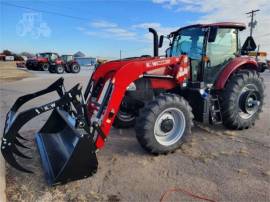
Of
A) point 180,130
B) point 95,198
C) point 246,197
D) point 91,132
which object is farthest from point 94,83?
point 246,197

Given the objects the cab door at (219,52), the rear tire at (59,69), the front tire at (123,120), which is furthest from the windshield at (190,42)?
the rear tire at (59,69)

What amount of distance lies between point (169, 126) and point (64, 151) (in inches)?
62.6

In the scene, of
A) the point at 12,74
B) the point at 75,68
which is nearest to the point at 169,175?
the point at 12,74

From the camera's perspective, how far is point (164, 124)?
408 centimetres

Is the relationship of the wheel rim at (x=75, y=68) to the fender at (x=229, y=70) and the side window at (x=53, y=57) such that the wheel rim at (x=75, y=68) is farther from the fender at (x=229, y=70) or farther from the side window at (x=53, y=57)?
the fender at (x=229, y=70)

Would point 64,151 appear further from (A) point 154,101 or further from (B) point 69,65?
(B) point 69,65

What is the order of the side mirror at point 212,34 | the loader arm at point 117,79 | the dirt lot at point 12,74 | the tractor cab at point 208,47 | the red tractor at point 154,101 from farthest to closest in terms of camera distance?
the dirt lot at point 12,74 → the tractor cab at point 208,47 → the side mirror at point 212,34 → the loader arm at point 117,79 → the red tractor at point 154,101

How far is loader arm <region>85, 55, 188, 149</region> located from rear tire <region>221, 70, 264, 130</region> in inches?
38.3

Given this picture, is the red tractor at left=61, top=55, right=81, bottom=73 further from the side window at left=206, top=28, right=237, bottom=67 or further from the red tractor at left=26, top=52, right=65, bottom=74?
the side window at left=206, top=28, right=237, bottom=67

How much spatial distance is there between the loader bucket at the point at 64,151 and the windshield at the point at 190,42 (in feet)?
8.61

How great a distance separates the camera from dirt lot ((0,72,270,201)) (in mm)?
3012

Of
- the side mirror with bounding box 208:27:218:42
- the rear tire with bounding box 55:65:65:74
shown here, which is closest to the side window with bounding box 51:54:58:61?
the rear tire with bounding box 55:65:65:74

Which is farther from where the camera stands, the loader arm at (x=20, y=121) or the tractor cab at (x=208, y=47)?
the tractor cab at (x=208, y=47)

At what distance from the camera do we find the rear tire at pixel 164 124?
12.6ft
